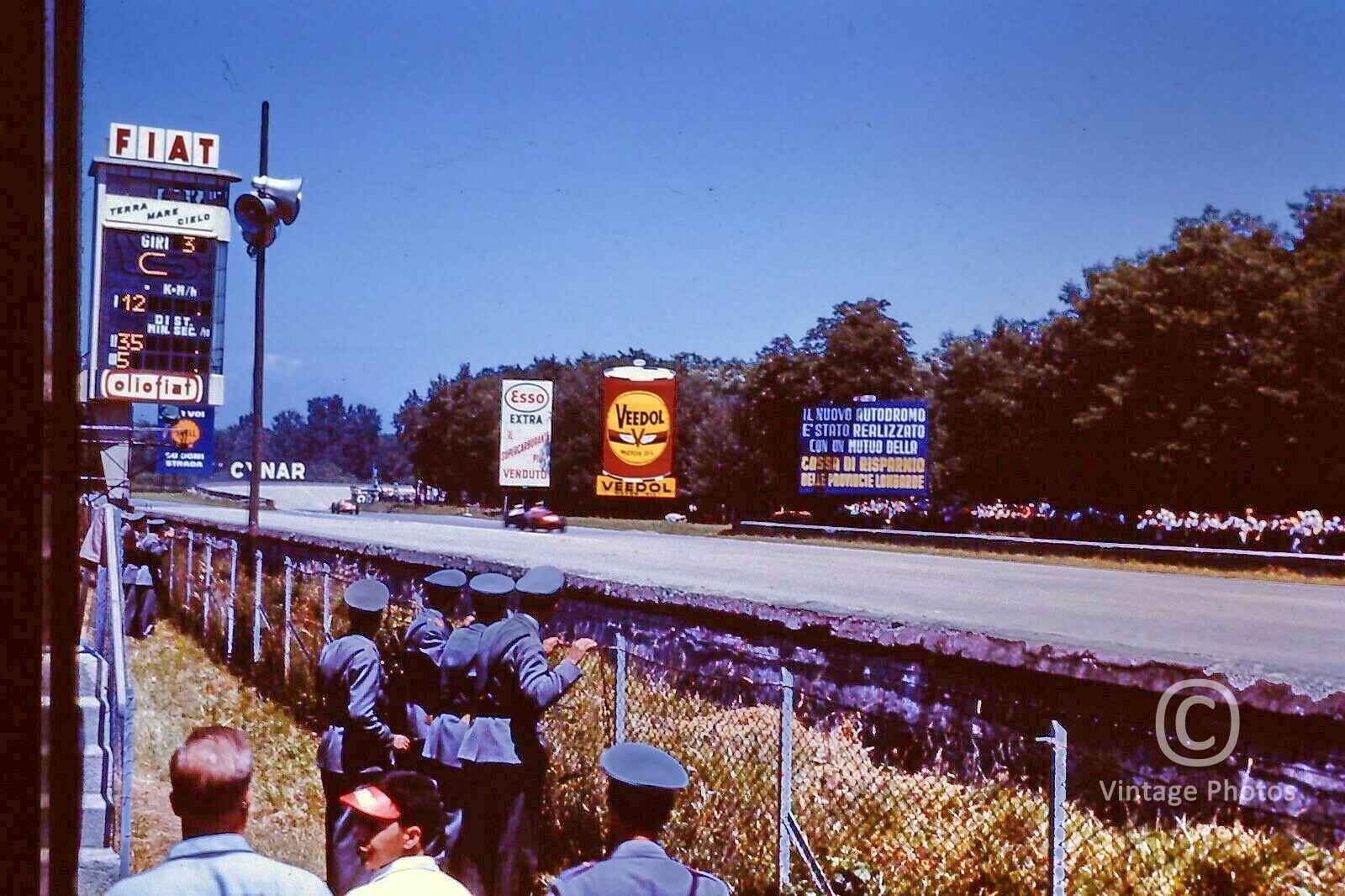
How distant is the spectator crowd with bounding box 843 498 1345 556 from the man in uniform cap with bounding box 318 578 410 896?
1780cm

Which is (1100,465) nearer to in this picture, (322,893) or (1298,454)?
(1298,454)

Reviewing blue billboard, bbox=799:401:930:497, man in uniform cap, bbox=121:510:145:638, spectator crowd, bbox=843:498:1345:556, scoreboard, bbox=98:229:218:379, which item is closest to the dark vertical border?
man in uniform cap, bbox=121:510:145:638

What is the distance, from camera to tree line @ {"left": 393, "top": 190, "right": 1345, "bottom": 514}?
22.1 m

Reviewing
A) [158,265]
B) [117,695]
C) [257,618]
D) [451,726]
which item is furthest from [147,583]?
[158,265]

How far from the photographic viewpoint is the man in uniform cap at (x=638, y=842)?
9.58 ft

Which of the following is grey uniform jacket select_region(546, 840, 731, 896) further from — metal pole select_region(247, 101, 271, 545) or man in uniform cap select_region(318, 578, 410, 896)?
metal pole select_region(247, 101, 271, 545)

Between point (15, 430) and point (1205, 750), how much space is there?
4766mm

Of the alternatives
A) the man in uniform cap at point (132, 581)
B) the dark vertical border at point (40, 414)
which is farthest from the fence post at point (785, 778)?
the man in uniform cap at point (132, 581)

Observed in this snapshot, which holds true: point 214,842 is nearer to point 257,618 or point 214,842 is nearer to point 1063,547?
point 257,618

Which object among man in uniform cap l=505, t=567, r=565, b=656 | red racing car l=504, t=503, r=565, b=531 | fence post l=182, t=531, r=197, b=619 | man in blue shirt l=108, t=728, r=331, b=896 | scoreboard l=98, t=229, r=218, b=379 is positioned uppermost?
scoreboard l=98, t=229, r=218, b=379

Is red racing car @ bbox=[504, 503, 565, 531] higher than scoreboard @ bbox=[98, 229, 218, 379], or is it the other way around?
scoreboard @ bbox=[98, 229, 218, 379]

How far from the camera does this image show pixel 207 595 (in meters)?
16.1

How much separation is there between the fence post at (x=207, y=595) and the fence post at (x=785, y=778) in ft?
39.4

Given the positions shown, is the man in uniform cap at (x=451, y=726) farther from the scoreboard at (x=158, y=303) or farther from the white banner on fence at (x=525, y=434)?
the white banner on fence at (x=525, y=434)
